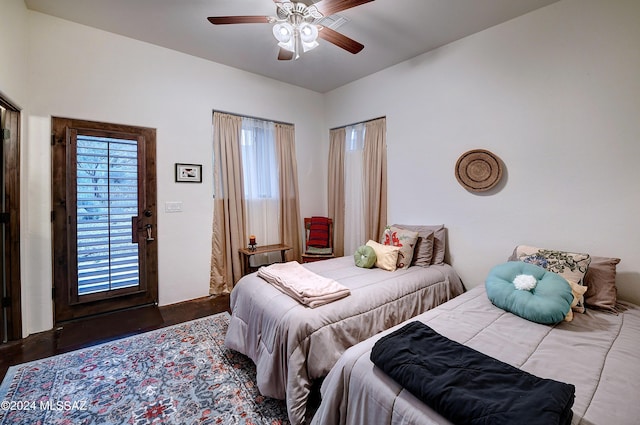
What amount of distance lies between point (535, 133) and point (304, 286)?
2.44 meters

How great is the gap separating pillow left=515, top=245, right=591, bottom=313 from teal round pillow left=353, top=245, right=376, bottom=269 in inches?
48.9

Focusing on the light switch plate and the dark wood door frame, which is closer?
the dark wood door frame

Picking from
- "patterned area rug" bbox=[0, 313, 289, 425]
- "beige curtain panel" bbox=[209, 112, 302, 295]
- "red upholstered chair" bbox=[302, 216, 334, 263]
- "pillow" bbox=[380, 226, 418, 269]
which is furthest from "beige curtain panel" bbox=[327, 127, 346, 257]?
"patterned area rug" bbox=[0, 313, 289, 425]

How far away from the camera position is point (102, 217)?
9.33 feet

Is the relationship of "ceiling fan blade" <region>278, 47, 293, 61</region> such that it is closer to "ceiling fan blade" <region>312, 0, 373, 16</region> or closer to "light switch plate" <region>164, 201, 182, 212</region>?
"ceiling fan blade" <region>312, 0, 373, 16</region>

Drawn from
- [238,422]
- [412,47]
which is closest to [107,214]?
[238,422]

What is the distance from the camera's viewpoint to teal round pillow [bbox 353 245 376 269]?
270cm

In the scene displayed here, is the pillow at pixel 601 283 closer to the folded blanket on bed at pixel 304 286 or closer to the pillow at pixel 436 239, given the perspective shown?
the pillow at pixel 436 239

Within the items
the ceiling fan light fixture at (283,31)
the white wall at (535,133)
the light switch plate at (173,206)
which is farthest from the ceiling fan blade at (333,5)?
the light switch plate at (173,206)

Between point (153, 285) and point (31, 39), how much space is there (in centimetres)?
265

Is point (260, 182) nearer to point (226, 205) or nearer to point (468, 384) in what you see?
point (226, 205)

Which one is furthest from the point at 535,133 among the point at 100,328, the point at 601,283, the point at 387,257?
the point at 100,328

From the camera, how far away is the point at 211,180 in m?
3.50

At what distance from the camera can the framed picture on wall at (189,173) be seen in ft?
10.7
